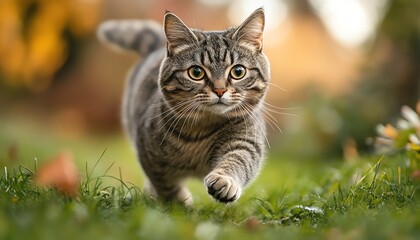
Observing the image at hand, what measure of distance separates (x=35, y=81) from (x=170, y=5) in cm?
366

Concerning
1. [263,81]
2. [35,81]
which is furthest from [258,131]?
[35,81]

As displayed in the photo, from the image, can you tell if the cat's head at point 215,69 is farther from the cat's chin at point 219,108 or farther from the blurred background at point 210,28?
the blurred background at point 210,28

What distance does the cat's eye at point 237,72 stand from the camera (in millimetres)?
Answer: 3176

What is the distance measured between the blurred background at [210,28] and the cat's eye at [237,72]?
13.2 feet

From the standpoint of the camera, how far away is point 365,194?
282cm

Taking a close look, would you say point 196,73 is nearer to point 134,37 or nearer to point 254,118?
point 254,118

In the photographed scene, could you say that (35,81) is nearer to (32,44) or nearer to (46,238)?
(32,44)

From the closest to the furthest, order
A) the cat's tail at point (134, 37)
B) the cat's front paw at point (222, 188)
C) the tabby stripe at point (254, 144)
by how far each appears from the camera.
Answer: the cat's front paw at point (222, 188) < the tabby stripe at point (254, 144) < the cat's tail at point (134, 37)

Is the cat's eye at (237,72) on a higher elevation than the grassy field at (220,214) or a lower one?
higher

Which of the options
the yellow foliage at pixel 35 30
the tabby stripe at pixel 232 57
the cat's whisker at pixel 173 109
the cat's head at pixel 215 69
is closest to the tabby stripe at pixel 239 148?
the cat's head at pixel 215 69

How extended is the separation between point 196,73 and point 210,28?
31.3ft

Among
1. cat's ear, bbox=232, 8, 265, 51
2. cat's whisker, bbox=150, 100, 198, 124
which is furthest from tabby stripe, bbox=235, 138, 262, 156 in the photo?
cat's ear, bbox=232, 8, 265, 51


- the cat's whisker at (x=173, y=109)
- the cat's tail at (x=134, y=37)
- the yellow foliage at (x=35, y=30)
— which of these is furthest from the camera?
the yellow foliage at (x=35, y=30)

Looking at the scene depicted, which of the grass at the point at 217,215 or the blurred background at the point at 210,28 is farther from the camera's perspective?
the blurred background at the point at 210,28
